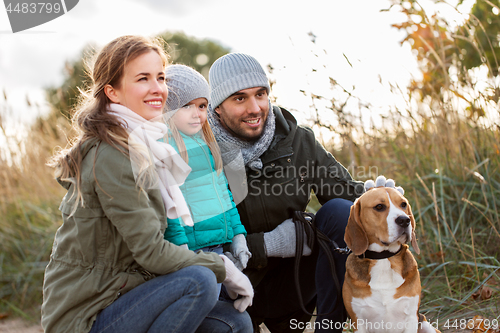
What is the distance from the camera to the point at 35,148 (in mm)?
6379

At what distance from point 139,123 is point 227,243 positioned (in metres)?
0.87

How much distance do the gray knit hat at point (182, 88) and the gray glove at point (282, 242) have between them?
3.17ft

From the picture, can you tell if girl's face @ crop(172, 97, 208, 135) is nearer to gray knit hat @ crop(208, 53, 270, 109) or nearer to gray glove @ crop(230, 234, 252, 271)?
gray knit hat @ crop(208, 53, 270, 109)

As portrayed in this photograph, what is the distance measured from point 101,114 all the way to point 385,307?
69.1 inches

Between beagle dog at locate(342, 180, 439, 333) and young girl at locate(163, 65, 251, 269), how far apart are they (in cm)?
62

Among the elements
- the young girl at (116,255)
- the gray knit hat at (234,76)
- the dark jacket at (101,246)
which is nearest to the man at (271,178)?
the gray knit hat at (234,76)

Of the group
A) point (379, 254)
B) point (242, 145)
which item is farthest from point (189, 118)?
point (379, 254)

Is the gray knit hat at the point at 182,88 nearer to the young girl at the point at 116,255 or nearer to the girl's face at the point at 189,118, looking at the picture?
the girl's face at the point at 189,118

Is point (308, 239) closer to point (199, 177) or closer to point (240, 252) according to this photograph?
point (240, 252)

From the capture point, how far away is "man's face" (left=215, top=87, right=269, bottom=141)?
2.93m

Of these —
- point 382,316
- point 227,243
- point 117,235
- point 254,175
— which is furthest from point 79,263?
point 382,316

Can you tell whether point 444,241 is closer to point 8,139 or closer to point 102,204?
point 102,204

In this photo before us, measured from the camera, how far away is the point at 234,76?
296 centimetres

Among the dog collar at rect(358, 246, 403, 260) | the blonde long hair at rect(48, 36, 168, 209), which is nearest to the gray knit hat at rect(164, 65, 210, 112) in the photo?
the blonde long hair at rect(48, 36, 168, 209)
